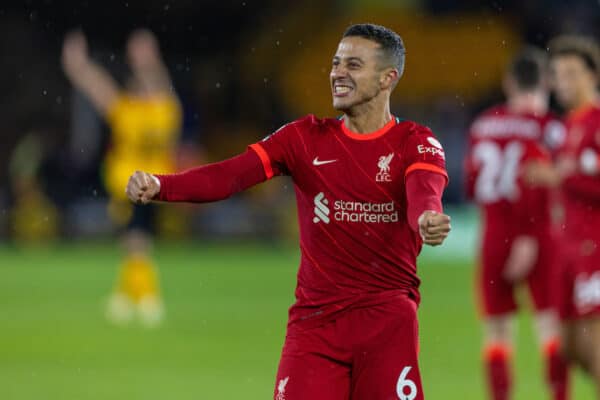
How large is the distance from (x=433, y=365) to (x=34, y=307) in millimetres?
5714

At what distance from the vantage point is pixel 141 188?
5.20 meters

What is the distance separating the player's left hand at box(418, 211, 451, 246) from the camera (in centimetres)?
468

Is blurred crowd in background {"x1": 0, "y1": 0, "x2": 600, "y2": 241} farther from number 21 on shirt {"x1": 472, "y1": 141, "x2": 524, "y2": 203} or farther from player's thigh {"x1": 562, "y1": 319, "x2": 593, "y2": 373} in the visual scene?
player's thigh {"x1": 562, "y1": 319, "x2": 593, "y2": 373}

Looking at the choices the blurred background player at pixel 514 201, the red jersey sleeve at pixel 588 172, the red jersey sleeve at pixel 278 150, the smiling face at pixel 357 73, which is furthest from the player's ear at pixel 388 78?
the blurred background player at pixel 514 201

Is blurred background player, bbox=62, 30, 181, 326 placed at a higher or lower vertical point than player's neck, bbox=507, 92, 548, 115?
higher

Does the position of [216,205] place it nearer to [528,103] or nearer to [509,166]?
[528,103]

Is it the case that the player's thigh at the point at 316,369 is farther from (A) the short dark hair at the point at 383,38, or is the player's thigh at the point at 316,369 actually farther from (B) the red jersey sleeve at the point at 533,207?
(B) the red jersey sleeve at the point at 533,207

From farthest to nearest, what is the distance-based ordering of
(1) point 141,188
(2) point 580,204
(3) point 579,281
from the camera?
(2) point 580,204 → (3) point 579,281 → (1) point 141,188

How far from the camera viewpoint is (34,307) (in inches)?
597

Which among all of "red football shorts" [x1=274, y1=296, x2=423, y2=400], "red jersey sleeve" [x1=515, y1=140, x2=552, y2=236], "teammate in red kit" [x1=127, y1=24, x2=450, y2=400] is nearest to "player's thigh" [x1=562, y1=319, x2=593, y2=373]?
"red jersey sleeve" [x1=515, y1=140, x2=552, y2=236]

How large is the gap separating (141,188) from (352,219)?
892mm

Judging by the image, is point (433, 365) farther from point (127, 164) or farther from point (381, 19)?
point (381, 19)

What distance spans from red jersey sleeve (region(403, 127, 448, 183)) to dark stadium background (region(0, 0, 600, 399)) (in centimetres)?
446

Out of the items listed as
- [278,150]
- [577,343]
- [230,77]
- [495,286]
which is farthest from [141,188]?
[230,77]
